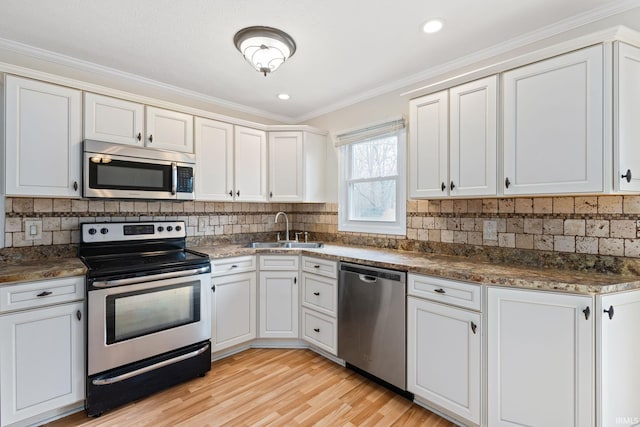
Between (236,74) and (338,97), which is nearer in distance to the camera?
(236,74)

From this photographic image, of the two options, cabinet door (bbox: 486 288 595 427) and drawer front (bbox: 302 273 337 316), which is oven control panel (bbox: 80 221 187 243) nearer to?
drawer front (bbox: 302 273 337 316)

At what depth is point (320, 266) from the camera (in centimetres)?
271

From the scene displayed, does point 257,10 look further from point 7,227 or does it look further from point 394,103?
point 7,227

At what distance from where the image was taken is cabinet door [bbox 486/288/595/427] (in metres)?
1.48

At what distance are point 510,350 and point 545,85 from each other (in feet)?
4.92

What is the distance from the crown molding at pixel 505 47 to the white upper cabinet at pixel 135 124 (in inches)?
66.2

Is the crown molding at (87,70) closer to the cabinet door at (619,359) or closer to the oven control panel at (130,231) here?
the oven control panel at (130,231)

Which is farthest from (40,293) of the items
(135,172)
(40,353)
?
(135,172)

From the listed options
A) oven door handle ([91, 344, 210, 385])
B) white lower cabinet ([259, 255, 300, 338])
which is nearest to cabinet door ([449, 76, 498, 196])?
white lower cabinet ([259, 255, 300, 338])

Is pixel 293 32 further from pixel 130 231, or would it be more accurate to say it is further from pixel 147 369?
pixel 147 369

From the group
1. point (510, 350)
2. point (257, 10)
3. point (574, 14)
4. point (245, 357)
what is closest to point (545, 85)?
point (574, 14)

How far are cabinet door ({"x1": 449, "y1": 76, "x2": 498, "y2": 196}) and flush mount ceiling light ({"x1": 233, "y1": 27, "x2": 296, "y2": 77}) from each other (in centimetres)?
122

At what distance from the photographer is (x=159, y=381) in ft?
7.20

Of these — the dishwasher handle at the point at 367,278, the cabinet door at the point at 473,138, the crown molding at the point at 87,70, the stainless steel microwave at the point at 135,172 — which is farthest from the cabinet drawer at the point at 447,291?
the crown molding at the point at 87,70
